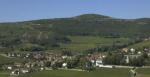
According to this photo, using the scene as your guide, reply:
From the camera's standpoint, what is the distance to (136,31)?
194 meters

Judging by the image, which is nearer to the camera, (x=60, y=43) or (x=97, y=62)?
(x=97, y=62)

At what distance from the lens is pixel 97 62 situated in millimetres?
84062

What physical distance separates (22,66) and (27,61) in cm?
864

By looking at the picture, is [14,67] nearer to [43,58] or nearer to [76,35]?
[43,58]

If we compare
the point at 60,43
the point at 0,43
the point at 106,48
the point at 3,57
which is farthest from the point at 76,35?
the point at 3,57

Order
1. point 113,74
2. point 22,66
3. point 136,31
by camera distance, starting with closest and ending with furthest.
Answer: point 113,74
point 22,66
point 136,31

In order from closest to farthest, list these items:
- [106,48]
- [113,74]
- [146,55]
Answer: [113,74] < [146,55] < [106,48]

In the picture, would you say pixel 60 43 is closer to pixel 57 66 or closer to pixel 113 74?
pixel 57 66

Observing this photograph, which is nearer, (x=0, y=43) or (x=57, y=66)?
(x=57, y=66)

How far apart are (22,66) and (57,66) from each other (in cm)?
844

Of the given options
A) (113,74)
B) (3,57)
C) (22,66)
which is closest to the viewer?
(113,74)

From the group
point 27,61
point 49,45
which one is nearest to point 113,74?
point 27,61

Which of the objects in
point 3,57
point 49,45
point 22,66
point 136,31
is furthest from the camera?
point 136,31

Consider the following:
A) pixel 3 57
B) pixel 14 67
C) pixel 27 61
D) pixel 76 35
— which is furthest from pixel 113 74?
pixel 76 35
